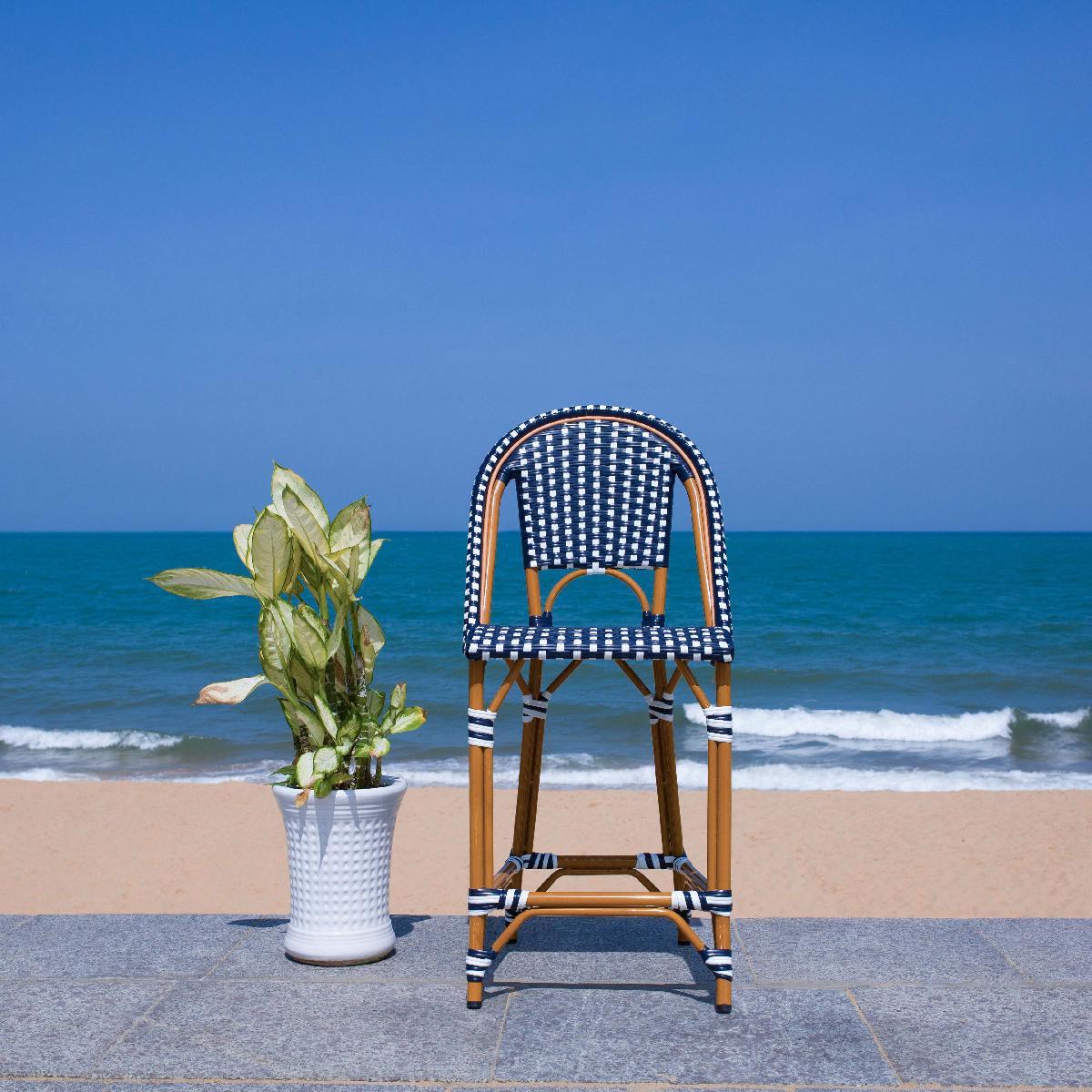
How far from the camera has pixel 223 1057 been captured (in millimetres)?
2334

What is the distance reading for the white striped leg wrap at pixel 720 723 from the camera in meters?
2.58

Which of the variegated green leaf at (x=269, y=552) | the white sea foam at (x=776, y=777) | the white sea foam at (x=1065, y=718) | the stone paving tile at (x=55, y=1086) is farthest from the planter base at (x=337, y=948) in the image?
the white sea foam at (x=1065, y=718)

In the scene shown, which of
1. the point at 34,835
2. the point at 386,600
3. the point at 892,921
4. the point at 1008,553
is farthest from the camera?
the point at 1008,553

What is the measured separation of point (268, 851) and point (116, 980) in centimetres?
456

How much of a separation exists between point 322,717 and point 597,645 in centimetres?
81

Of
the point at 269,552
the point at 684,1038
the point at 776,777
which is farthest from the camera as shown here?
the point at 776,777

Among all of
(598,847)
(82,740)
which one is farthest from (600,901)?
(82,740)

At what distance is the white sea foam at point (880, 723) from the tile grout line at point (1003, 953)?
8603 millimetres

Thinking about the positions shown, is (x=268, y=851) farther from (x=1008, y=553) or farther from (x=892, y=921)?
(x=1008, y=553)

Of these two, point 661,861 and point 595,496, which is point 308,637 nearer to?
point 595,496

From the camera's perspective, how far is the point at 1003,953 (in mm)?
3004

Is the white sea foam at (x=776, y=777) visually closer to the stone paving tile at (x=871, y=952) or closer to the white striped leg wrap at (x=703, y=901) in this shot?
the stone paving tile at (x=871, y=952)

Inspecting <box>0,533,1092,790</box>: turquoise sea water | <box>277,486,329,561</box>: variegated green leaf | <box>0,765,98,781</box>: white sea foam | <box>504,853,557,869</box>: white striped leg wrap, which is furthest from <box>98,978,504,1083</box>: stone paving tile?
<box>0,765,98,781</box>: white sea foam

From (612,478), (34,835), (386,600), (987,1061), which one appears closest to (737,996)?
(987,1061)
